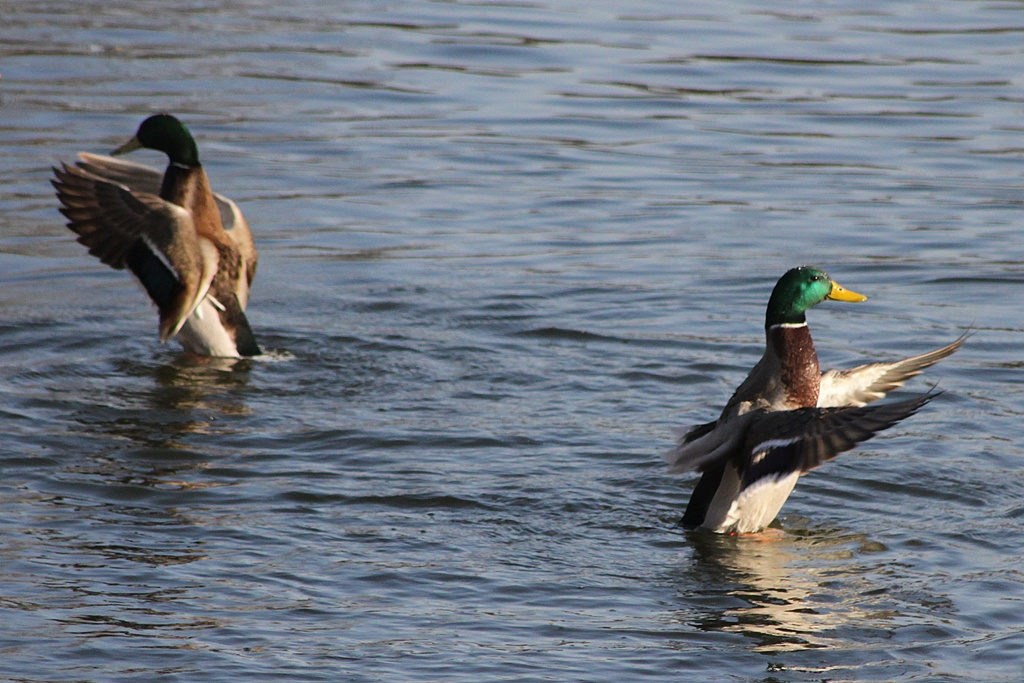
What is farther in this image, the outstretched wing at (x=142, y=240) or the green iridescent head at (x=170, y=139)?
the green iridescent head at (x=170, y=139)

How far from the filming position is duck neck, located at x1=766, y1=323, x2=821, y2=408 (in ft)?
20.7

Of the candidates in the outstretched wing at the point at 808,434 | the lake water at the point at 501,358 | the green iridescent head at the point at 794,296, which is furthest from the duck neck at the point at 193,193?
the outstretched wing at the point at 808,434

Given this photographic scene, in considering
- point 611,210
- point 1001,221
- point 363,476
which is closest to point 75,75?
point 611,210

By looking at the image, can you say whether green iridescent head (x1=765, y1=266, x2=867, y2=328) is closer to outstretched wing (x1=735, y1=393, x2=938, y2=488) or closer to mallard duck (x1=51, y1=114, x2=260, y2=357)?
outstretched wing (x1=735, y1=393, x2=938, y2=488)

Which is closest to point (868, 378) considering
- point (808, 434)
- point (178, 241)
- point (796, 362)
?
point (796, 362)

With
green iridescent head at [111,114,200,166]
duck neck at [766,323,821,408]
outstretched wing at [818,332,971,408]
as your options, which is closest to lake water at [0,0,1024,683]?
outstretched wing at [818,332,971,408]

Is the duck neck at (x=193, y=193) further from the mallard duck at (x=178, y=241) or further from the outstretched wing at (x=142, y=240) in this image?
the outstretched wing at (x=142, y=240)

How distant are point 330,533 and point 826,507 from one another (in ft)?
6.71

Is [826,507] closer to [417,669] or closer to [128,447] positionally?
[417,669]

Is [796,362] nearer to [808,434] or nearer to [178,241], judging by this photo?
[808,434]

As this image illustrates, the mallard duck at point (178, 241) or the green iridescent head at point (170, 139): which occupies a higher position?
the green iridescent head at point (170, 139)

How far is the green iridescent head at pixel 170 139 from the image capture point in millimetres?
8539

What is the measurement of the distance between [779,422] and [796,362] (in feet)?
1.67

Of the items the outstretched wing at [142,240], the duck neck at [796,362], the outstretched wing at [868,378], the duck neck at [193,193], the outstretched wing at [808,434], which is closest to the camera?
the outstretched wing at [808,434]
